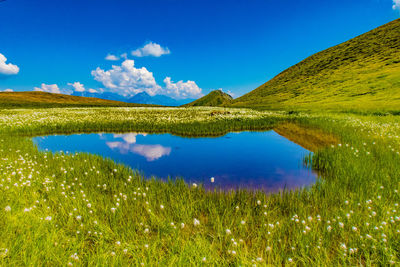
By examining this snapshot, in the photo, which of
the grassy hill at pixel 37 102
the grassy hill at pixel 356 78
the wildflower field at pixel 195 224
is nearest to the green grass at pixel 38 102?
the grassy hill at pixel 37 102

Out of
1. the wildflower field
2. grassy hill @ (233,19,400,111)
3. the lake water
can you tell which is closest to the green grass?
grassy hill @ (233,19,400,111)

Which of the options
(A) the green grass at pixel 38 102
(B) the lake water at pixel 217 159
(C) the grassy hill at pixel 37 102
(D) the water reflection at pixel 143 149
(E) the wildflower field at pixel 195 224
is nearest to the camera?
(E) the wildflower field at pixel 195 224

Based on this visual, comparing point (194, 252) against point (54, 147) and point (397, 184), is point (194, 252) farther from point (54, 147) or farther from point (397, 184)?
point (54, 147)

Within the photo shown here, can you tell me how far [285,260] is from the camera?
3068mm

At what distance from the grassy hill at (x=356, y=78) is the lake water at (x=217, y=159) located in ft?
102

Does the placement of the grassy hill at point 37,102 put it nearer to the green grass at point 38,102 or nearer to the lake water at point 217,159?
the green grass at point 38,102

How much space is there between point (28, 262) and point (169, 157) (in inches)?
288

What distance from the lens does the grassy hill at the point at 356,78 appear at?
41.6 m

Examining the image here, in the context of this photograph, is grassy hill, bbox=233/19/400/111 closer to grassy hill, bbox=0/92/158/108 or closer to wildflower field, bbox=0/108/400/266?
wildflower field, bbox=0/108/400/266

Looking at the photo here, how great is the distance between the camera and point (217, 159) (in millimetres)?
9664

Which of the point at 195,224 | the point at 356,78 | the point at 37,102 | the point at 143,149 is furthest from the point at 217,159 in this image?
the point at 37,102

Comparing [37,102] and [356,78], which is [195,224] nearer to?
[356,78]

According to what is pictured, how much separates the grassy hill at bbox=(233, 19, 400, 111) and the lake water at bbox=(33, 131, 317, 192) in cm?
3101

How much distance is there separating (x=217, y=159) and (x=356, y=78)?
A: 7483cm
